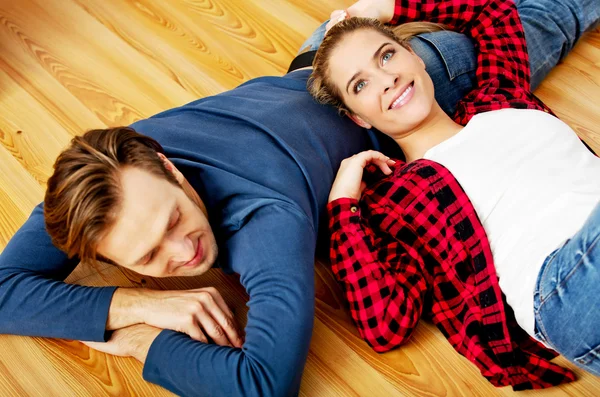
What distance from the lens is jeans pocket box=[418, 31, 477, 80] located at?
161 centimetres

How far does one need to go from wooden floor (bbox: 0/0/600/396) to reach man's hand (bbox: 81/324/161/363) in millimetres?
59

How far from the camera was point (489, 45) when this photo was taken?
5.33 ft

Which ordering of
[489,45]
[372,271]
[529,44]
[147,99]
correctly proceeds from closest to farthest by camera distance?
[372,271]
[489,45]
[529,44]
[147,99]

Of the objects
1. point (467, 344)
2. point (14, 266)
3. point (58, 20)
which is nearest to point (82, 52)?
point (58, 20)

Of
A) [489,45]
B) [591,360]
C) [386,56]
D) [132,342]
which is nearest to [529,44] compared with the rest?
[489,45]

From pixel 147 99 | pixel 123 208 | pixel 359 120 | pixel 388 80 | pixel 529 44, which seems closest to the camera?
pixel 123 208

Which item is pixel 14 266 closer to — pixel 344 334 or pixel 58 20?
pixel 344 334

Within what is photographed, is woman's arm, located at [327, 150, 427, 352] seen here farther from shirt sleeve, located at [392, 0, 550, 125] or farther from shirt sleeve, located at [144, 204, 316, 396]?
shirt sleeve, located at [392, 0, 550, 125]

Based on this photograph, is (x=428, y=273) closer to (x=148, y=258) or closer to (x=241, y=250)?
(x=241, y=250)

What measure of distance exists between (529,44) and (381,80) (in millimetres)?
662

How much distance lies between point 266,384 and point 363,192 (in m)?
0.52

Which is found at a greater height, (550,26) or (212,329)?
(550,26)

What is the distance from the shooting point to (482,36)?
1.67 metres

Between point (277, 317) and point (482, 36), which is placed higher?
point (482, 36)
